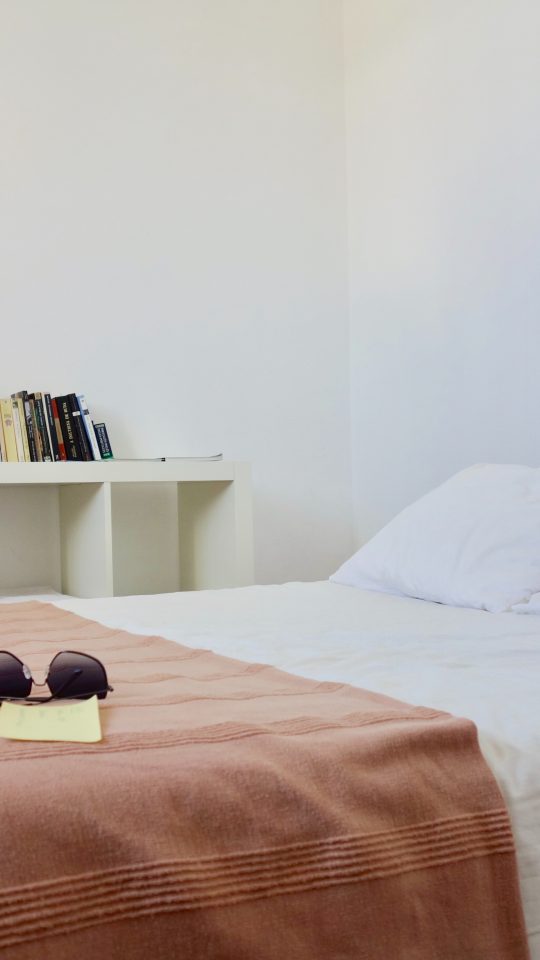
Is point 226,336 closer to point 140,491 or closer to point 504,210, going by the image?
point 140,491

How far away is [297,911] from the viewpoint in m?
0.72

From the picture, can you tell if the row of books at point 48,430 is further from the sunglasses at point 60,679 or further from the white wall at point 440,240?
the sunglasses at point 60,679

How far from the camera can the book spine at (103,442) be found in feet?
9.57

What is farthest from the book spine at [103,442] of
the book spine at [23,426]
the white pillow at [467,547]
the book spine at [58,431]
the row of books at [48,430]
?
the white pillow at [467,547]

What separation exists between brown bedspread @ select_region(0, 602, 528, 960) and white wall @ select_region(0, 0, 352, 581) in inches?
95.4

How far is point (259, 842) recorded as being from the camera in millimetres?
725

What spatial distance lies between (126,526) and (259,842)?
2584 mm

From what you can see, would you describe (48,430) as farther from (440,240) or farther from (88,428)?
(440,240)

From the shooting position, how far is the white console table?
2758mm

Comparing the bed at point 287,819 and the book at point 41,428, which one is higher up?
the book at point 41,428

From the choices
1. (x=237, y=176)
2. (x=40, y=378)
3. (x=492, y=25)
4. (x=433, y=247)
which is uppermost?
(x=492, y=25)

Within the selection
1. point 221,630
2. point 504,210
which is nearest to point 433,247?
point 504,210

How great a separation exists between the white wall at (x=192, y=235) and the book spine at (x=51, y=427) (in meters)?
0.26

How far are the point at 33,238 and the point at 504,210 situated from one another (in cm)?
143
